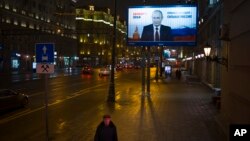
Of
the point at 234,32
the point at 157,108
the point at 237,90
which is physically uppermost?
the point at 234,32

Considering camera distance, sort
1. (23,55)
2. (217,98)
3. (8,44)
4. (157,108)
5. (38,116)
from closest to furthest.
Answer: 1. (38,116)
2. (157,108)
3. (217,98)
4. (8,44)
5. (23,55)

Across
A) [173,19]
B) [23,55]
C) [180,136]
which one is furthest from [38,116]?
[23,55]

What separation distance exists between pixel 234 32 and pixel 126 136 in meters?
5.15

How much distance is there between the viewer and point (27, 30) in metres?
72.1

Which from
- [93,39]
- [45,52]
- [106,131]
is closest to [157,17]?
[45,52]

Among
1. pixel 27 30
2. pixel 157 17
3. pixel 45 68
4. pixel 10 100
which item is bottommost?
pixel 10 100

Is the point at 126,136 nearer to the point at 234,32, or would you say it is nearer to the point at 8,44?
the point at 234,32

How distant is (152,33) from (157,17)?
1.23m

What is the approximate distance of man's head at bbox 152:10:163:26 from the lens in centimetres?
3216

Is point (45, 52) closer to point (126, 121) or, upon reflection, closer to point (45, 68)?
point (45, 68)

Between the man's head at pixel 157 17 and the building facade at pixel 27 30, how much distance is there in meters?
31.0

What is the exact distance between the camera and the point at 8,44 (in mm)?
79062

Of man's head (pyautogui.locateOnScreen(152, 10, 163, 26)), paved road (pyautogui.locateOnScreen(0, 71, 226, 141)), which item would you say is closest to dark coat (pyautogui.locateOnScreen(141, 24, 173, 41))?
man's head (pyautogui.locateOnScreen(152, 10, 163, 26))

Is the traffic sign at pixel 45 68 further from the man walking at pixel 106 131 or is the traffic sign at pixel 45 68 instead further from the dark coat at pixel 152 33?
the dark coat at pixel 152 33
